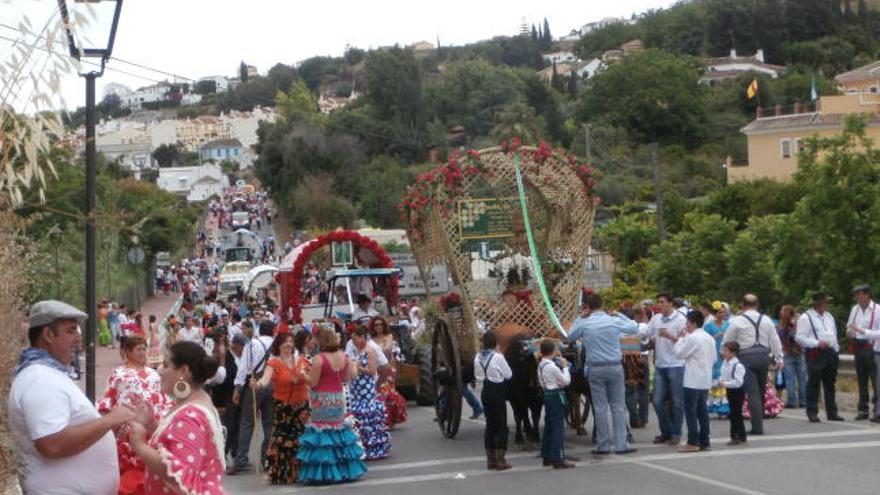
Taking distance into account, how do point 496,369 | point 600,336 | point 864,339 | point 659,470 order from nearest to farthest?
1. point 659,470
2. point 496,369
3. point 600,336
4. point 864,339

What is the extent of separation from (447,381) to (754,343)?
3885 mm

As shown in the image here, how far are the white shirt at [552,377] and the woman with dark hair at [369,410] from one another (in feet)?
8.41

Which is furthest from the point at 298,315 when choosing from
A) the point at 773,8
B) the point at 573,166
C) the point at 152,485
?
the point at 773,8

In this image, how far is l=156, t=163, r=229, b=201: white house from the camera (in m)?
181

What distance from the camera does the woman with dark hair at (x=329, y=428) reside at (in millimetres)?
14031

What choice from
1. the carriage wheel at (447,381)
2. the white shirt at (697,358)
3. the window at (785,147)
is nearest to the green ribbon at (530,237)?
the carriage wheel at (447,381)

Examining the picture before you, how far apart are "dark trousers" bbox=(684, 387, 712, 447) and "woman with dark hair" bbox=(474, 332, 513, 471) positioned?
2.16 m

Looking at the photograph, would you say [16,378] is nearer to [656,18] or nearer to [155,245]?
[155,245]

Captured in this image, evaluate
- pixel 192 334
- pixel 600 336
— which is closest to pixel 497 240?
pixel 600 336

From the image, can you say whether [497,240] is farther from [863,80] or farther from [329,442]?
[863,80]

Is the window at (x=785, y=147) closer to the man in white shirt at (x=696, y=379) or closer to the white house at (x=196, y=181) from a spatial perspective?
the man in white shirt at (x=696, y=379)

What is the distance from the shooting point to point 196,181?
183875 millimetres

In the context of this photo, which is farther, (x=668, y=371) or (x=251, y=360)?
(x=668, y=371)

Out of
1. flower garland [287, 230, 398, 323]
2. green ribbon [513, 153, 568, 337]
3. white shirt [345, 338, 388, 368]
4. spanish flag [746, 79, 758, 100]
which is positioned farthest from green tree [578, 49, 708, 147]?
white shirt [345, 338, 388, 368]
